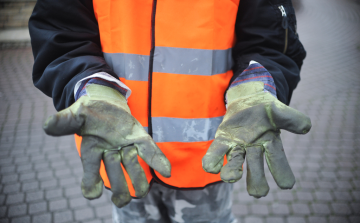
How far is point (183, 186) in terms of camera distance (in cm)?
131

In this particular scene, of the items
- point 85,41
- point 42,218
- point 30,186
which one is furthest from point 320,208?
point 30,186

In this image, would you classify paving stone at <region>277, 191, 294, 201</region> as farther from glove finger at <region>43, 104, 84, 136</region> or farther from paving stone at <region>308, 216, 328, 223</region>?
glove finger at <region>43, 104, 84, 136</region>

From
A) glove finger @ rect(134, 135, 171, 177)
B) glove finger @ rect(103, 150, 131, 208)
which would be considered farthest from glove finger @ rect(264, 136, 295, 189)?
glove finger @ rect(103, 150, 131, 208)

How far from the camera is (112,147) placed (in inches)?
39.4

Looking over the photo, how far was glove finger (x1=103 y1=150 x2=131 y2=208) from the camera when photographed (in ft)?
3.24

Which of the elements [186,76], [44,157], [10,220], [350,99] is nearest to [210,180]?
[186,76]

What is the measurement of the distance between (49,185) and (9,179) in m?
0.51

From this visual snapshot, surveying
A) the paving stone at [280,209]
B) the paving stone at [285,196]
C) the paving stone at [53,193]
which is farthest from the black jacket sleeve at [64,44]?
the paving stone at [285,196]

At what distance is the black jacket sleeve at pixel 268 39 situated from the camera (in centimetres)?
125

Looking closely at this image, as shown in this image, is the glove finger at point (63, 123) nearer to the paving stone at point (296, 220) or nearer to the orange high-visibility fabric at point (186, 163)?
the orange high-visibility fabric at point (186, 163)

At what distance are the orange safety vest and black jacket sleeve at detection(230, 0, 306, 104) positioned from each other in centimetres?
7

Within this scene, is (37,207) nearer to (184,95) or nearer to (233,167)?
(184,95)

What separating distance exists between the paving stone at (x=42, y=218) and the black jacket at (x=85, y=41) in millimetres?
1704

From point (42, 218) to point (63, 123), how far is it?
2091 millimetres
